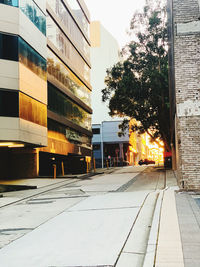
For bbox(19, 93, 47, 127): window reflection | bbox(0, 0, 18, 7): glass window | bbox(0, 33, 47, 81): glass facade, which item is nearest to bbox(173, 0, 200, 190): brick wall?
bbox(19, 93, 47, 127): window reflection

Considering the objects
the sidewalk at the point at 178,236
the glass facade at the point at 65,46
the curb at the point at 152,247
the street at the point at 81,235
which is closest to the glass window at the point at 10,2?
the glass facade at the point at 65,46

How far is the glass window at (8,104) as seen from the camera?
22.4 meters

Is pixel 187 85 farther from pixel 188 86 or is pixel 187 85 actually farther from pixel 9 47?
pixel 9 47

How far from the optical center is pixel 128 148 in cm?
7431

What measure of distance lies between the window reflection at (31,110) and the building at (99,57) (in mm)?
42294

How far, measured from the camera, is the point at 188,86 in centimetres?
1221

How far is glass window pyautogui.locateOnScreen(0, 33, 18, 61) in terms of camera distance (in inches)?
904

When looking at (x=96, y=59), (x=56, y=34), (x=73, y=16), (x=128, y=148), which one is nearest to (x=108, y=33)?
(x=96, y=59)

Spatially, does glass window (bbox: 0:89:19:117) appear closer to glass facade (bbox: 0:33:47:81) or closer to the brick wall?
glass facade (bbox: 0:33:47:81)

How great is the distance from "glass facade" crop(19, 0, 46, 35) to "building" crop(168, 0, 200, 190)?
14.9 metres

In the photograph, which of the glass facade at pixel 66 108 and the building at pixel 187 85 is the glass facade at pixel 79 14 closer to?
the glass facade at pixel 66 108

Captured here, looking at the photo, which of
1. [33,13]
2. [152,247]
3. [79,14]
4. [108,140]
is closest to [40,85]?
[33,13]

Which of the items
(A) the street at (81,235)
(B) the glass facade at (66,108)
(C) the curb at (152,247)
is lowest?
(A) the street at (81,235)

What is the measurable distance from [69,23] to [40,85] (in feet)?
53.3
